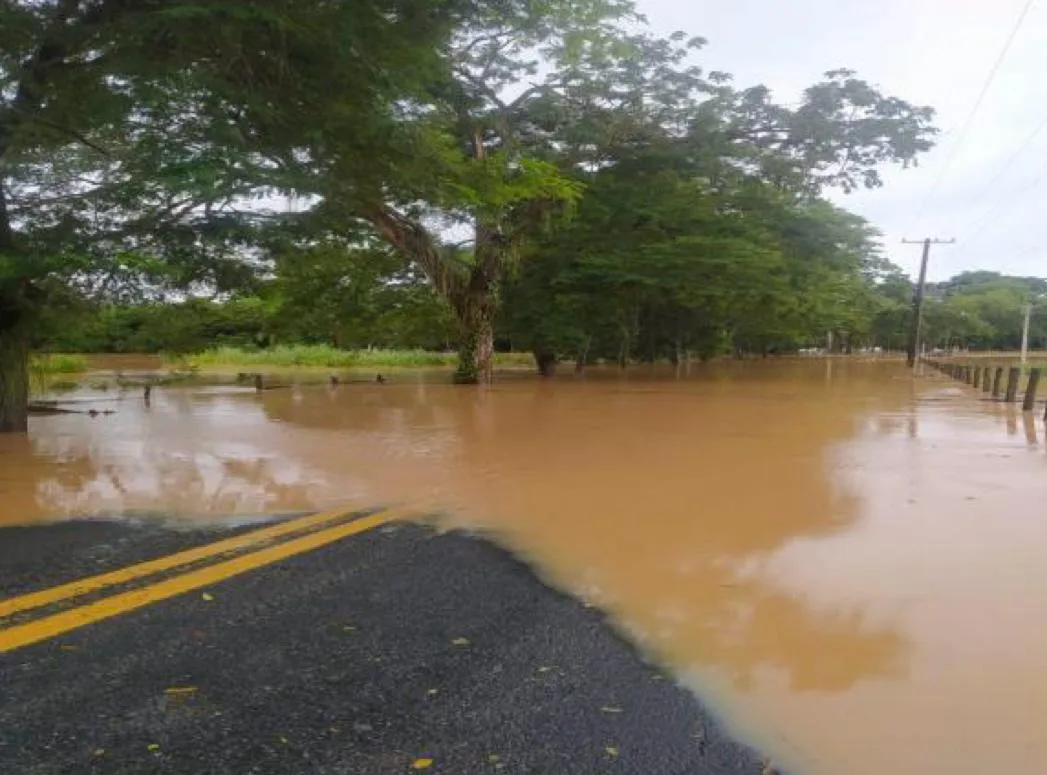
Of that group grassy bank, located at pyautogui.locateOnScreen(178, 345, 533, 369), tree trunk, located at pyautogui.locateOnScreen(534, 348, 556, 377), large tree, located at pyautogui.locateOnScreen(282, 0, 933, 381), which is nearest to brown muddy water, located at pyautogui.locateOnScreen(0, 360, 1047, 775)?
large tree, located at pyautogui.locateOnScreen(282, 0, 933, 381)

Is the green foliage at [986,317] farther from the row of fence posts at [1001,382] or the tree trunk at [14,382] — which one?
the tree trunk at [14,382]

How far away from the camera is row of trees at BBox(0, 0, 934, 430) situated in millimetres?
8078

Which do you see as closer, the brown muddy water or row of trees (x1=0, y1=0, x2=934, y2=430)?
the brown muddy water

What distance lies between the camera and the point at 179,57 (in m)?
7.93

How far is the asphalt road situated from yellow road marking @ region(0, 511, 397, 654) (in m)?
0.08

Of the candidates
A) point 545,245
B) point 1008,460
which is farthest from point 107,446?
point 545,245

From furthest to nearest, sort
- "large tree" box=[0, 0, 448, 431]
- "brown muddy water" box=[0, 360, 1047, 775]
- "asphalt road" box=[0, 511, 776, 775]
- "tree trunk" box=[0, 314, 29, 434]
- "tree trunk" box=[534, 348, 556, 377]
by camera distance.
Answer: "tree trunk" box=[534, 348, 556, 377] < "tree trunk" box=[0, 314, 29, 434] < "large tree" box=[0, 0, 448, 431] < "brown muddy water" box=[0, 360, 1047, 775] < "asphalt road" box=[0, 511, 776, 775]

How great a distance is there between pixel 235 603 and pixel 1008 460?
9.17 meters

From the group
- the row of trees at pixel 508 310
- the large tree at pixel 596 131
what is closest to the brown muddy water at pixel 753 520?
the row of trees at pixel 508 310

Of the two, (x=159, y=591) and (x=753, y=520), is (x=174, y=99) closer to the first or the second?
(x=159, y=591)

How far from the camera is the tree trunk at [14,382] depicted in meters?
11.6

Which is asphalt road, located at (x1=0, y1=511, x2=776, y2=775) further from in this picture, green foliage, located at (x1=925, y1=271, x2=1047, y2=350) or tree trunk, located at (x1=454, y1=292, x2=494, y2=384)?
green foliage, located at (x1=925, y1=271, x2=1047, y2=350)

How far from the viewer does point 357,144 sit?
358 inches

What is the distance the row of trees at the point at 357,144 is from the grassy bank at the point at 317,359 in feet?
71.9
